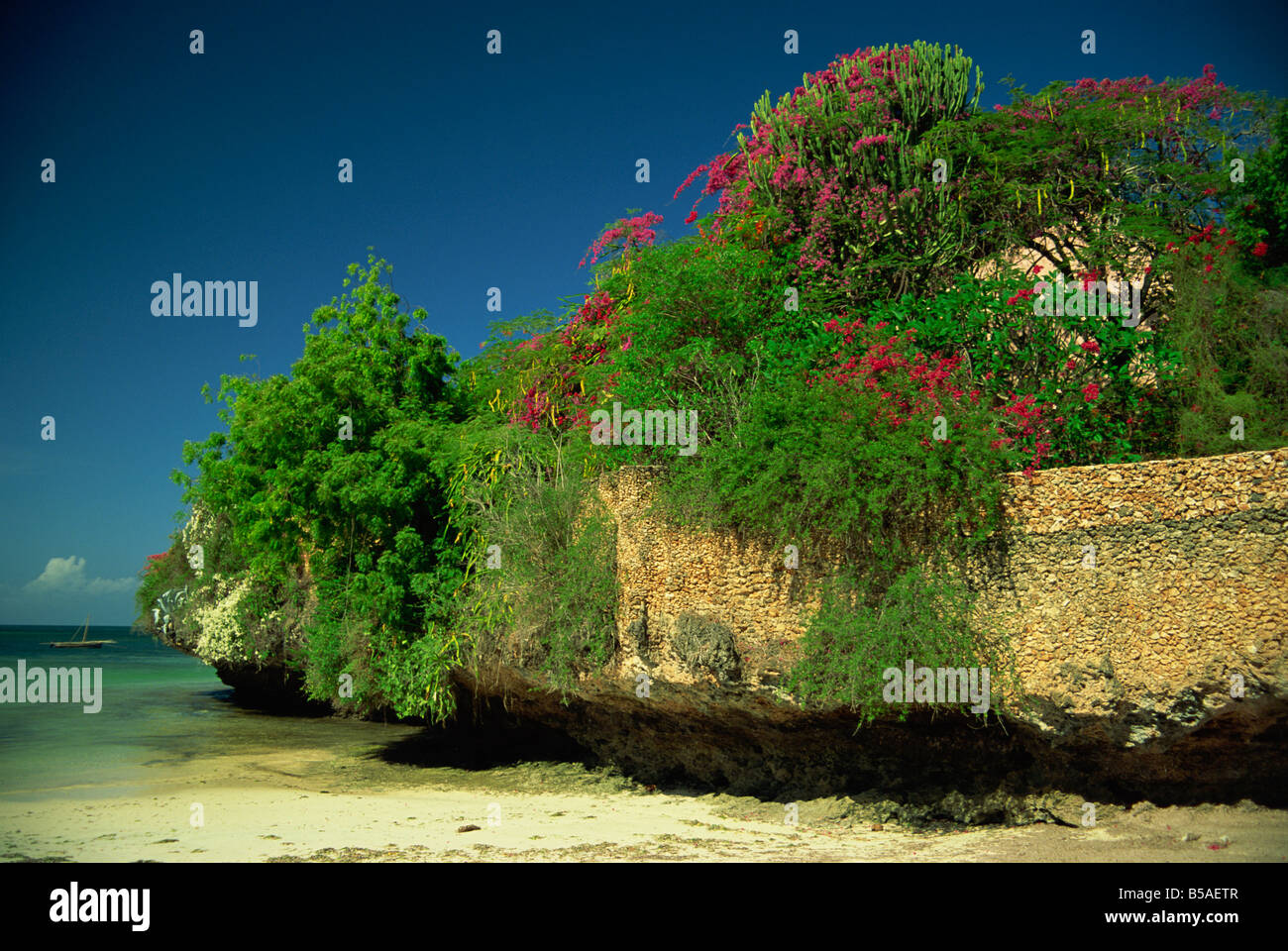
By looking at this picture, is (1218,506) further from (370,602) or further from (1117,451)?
(370,602)

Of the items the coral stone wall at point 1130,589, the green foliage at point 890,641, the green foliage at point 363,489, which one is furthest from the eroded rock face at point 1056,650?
the green foliage at point 363,489

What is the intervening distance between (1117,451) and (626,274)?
323 inches

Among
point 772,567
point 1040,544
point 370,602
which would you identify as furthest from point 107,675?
point 1040,544

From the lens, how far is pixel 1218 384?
35.9 ft

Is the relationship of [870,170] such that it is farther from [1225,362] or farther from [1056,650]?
[1056,650]

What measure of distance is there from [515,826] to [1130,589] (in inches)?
323

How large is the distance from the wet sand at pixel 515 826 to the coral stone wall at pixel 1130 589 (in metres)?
1.28

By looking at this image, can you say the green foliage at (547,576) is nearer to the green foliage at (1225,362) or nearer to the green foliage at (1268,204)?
the green foliage at (1225,362)

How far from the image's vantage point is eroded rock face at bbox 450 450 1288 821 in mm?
8406

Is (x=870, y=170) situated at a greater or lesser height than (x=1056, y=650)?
greater

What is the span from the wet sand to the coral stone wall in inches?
50.5

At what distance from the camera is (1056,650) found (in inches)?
360

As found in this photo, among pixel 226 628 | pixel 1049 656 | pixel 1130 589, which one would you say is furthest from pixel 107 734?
pixel 1130 589

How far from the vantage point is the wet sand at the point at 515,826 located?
858 centimetres
